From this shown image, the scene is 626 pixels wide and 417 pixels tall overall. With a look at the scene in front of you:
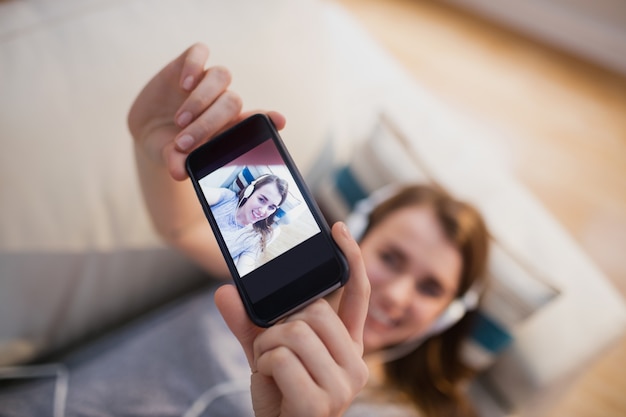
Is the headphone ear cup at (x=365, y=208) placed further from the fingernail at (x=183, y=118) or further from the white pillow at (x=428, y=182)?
the fingernail at (x=183, y=118)

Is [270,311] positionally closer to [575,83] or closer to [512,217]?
[512,217]

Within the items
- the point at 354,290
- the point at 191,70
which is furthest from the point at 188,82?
the point at 354,290

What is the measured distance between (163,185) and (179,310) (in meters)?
0.37

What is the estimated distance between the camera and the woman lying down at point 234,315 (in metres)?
0.50

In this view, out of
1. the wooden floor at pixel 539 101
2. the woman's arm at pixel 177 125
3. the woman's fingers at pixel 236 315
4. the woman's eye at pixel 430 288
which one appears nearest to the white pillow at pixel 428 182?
the woman's eye at pixel 430 288

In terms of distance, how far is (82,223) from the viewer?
0.82 meters

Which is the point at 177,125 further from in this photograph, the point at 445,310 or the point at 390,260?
the point at 445,310

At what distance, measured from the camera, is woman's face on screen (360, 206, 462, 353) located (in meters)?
0.83

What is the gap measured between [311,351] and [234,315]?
9cm

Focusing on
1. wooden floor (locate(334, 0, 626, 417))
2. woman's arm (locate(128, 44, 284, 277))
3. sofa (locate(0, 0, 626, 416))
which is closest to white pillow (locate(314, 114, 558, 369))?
sofa (locate(0, 0, 626, 416))

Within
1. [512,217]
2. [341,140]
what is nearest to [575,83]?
[512,217]

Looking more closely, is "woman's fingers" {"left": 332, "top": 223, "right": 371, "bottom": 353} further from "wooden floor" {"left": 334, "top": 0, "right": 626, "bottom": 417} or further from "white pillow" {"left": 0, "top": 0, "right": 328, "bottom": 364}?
"wooden floor" {"left": 334, "top": 0, "right": 626, "bottom": 417}

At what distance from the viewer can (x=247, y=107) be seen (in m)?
0.84

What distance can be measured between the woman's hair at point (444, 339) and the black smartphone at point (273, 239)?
45 cm
